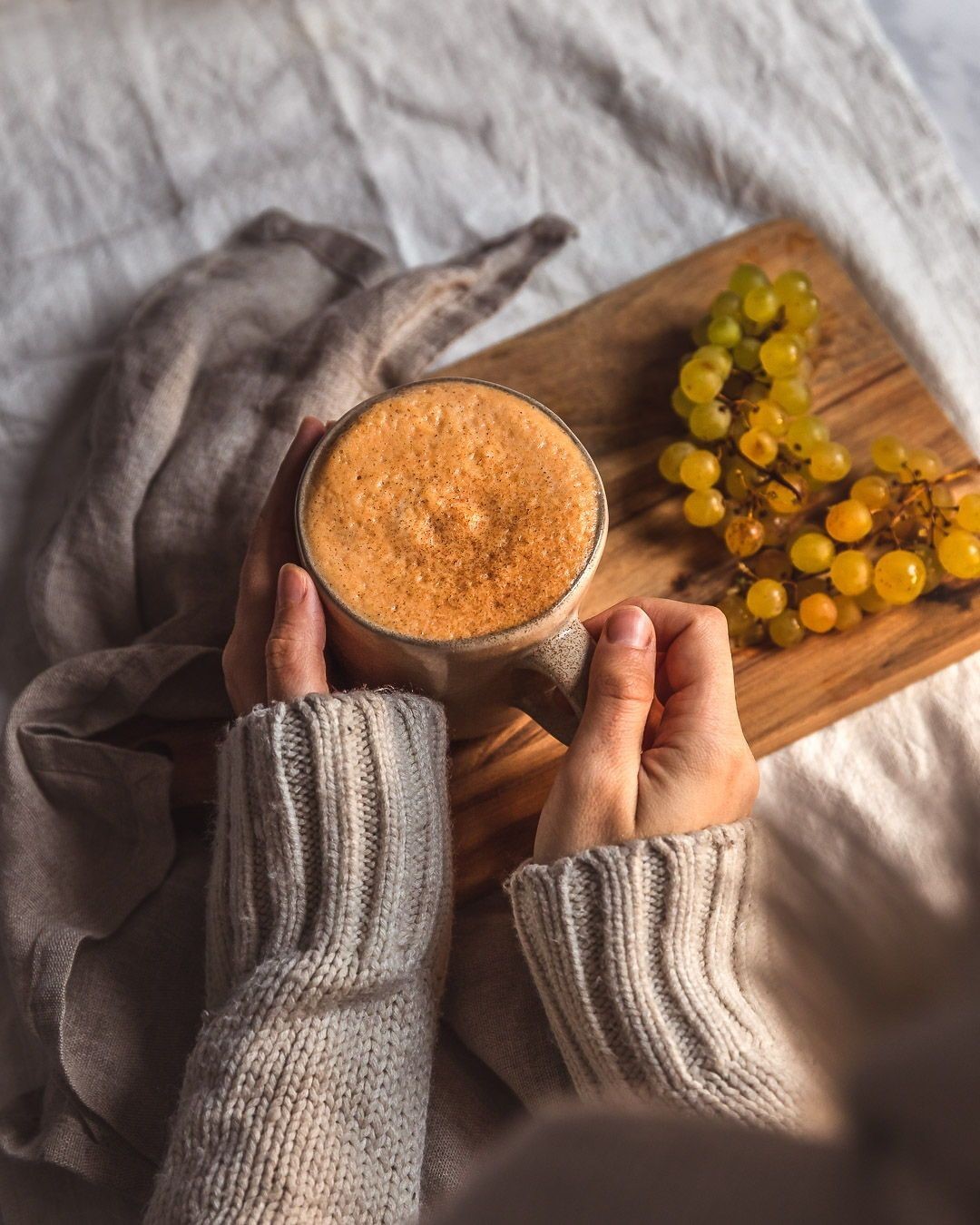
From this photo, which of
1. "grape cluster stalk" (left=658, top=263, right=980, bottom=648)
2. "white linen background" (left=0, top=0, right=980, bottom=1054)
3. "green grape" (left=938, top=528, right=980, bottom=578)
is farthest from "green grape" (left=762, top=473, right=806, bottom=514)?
"white linen background" (left=0, top=0, right=980, bottom=1054)

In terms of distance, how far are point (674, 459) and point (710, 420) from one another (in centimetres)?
4

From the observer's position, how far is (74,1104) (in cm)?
68

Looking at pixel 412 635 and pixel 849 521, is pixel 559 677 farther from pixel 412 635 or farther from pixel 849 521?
pixel 849 521

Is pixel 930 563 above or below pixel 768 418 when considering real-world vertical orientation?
below

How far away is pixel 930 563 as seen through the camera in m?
0.78

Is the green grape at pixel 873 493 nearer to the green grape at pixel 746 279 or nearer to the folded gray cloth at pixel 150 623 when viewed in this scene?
the green grape at pixel 746 279

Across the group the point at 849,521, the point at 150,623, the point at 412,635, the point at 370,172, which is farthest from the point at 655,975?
the point at 370,172

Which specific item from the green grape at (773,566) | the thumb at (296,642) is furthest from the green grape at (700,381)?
the thumb at (296,642)

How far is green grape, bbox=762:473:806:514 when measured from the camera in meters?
0.79

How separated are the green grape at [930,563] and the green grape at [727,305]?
0.22 m

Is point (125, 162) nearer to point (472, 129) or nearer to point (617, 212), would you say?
point (472, 129)

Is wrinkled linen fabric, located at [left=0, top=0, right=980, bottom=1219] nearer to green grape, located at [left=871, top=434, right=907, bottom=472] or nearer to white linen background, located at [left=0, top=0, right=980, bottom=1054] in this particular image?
white linen background, located at [left=0, top=0, right=980, bottom=1054]

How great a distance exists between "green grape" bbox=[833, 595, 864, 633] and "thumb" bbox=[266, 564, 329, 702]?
1.16 feet

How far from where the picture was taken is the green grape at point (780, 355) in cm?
81
